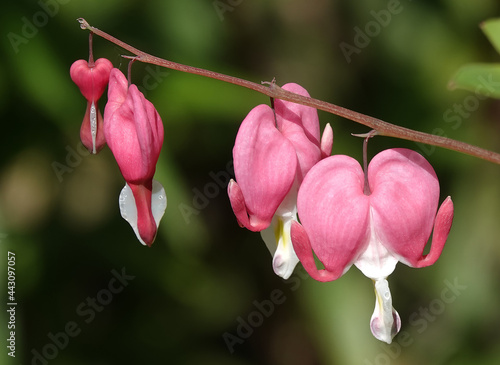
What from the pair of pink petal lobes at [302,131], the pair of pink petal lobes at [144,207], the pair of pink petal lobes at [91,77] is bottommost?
the pair of pink petal lobes at [144,207]

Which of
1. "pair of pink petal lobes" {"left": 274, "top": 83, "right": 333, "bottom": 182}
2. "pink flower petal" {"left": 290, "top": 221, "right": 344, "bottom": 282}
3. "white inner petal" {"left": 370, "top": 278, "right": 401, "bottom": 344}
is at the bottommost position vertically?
"white inner petal" {"left": 370, "top": 278, "right": 401, "bottom": 344}

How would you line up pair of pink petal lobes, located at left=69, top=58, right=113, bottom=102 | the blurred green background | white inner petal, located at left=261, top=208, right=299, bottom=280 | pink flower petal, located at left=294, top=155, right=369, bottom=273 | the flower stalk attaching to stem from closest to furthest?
the flower stalk attaching to stem, pink flower petal, located at left=294, top=155, right=369, bottom=273, white inner petal, located at left=261, top=208, right=299, bottom=280, pair of pink petal lobes, located at left=69, top=58, right=113, bottom=102, the blurred green background

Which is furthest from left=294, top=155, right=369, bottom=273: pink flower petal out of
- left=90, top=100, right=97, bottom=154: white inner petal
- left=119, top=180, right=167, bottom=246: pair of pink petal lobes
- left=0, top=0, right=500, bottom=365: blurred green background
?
left=0, top=0, right=500, bottom=365: blurred green background

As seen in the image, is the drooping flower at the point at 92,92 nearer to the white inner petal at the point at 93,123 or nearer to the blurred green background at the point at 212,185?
the white inner petal at the point at 93,123

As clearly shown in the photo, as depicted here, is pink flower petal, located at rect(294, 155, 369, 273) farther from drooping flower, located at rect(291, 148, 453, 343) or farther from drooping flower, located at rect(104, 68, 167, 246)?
drooping flower, located at rect(104, 68, 167, 246)

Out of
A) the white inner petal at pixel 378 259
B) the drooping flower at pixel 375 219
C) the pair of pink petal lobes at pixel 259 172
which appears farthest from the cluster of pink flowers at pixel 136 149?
the white inner petal at pixel 378 259

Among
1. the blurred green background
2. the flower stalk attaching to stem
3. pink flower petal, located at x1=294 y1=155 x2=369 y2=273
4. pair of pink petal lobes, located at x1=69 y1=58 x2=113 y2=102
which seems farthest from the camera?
the blurred green background
